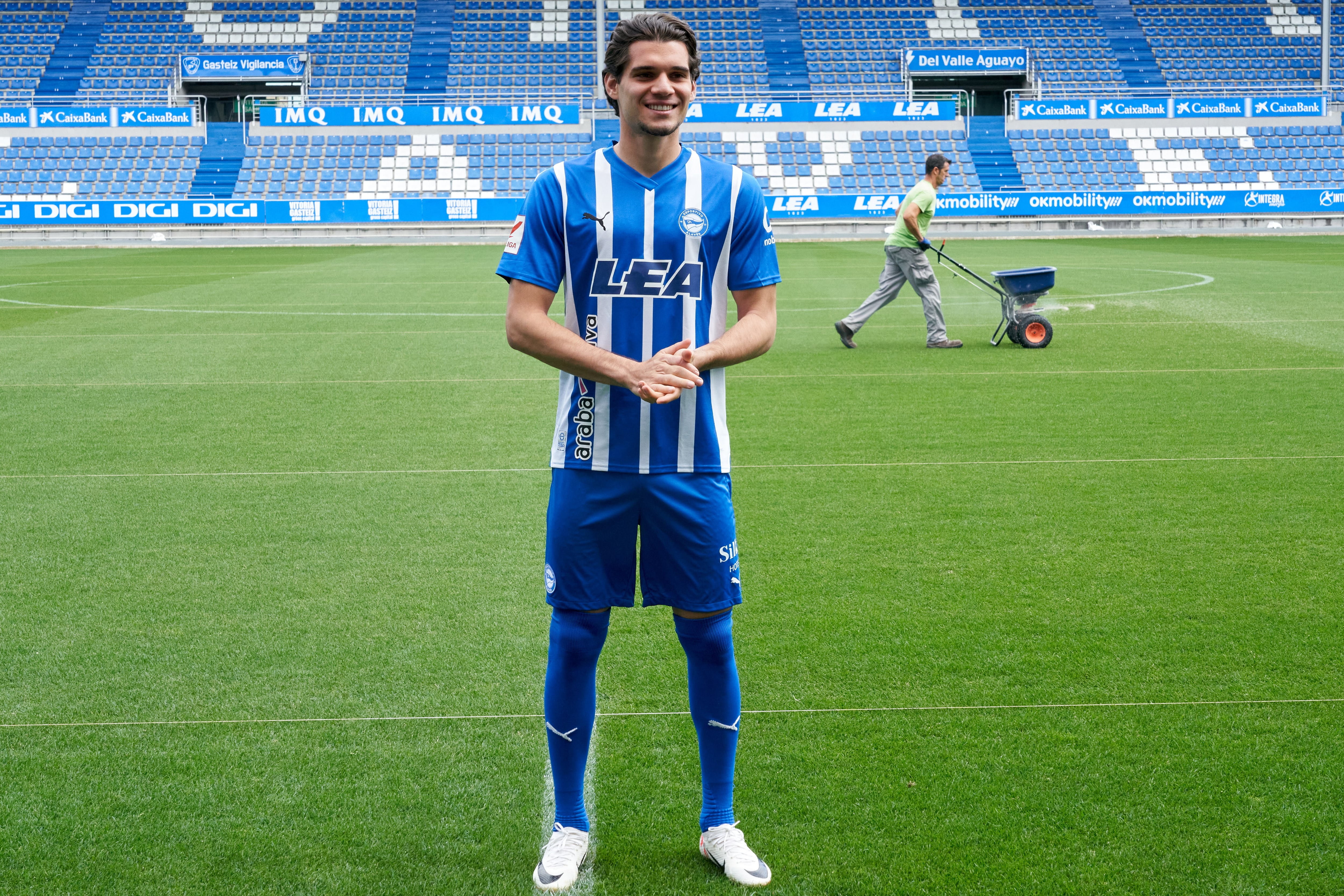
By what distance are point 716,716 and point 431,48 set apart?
46.4 metres

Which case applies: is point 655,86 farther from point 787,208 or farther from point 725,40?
point 725,40

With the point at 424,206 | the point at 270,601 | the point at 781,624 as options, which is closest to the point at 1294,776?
the point at 781,624

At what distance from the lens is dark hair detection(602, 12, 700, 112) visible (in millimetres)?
2799

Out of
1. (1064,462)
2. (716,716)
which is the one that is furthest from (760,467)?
(716,716)

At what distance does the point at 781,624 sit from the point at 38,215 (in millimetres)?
36902

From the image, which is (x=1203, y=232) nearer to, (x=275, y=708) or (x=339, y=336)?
(x=339, y=336)

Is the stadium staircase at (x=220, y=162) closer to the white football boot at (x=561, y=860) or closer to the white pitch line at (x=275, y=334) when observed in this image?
the white pitch line at (x=275, y=334)

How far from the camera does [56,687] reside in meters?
4.14

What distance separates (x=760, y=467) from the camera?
747cm

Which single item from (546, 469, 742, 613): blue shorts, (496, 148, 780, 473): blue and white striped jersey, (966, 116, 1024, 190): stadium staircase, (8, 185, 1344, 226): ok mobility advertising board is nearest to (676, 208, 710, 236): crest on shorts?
(496, 148, 780, 473): blue and white striped jersey

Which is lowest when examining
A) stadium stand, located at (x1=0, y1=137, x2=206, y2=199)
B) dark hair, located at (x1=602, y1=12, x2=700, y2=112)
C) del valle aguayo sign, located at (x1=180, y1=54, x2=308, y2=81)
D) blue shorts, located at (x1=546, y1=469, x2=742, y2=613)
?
blue shorts, located at (x1=546, y1=469, x2=742, y2=613)

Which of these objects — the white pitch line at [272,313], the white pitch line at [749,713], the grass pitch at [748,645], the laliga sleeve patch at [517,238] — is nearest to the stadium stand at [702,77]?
the white pitch line at [272,313]

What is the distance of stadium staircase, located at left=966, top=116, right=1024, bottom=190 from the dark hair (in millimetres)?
38552

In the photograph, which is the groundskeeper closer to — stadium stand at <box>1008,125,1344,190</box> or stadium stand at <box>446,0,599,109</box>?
stadium stand at <box>1008,125,1344,190</box>
